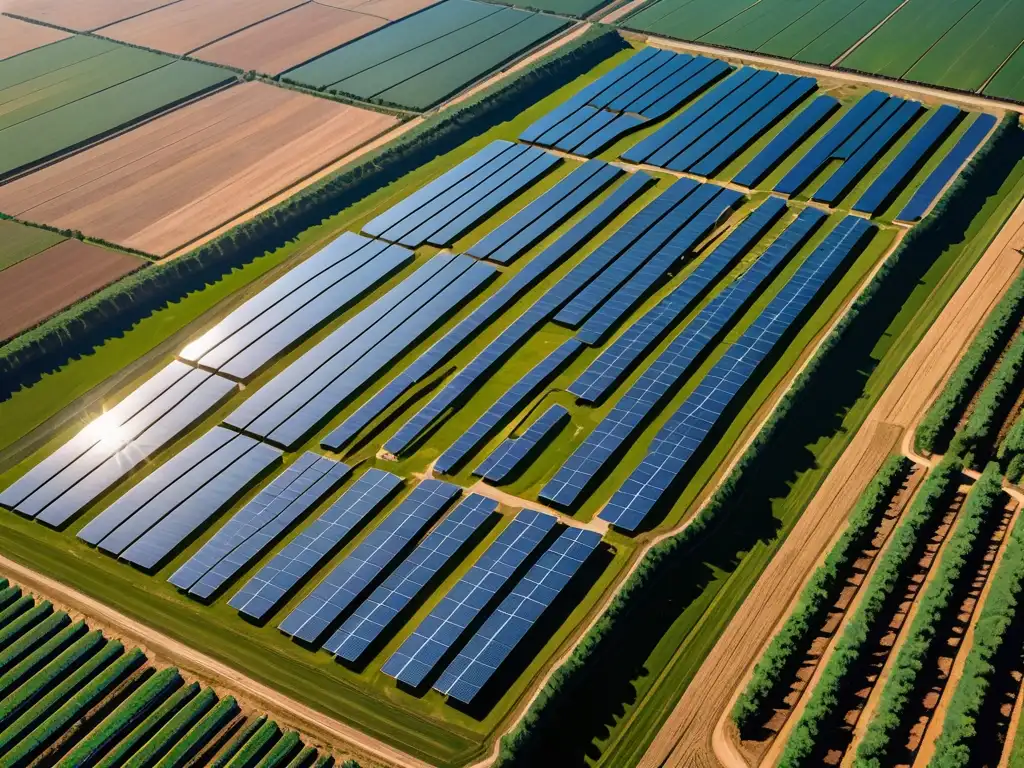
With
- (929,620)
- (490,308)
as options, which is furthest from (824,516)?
A: (490,308)

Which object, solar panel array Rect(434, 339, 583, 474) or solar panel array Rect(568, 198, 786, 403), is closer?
solar panel array Rect(434, 339, 583, 474)

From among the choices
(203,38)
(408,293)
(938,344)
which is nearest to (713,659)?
(938,344)

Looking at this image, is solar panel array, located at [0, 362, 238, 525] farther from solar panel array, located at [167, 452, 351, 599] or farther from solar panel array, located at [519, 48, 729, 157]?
solar panel array, located at [519, 48, 729, 157]

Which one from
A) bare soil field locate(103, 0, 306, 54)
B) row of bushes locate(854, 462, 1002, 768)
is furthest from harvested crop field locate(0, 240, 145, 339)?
row of bushes locate(854, 462, 1002, 768)

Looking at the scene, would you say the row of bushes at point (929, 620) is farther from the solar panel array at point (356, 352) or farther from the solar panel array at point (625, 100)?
the solar panel array at point (625, 100)

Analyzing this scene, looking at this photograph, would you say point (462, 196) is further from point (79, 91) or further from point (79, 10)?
point (79, 10)

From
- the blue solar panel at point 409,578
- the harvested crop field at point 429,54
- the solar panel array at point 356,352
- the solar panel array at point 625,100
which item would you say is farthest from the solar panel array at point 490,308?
the harvested crop field at point 429,54

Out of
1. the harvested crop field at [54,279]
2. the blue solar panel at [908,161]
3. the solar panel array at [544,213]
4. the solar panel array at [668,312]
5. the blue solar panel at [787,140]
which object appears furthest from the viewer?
the blue solar panel at [787,140]
